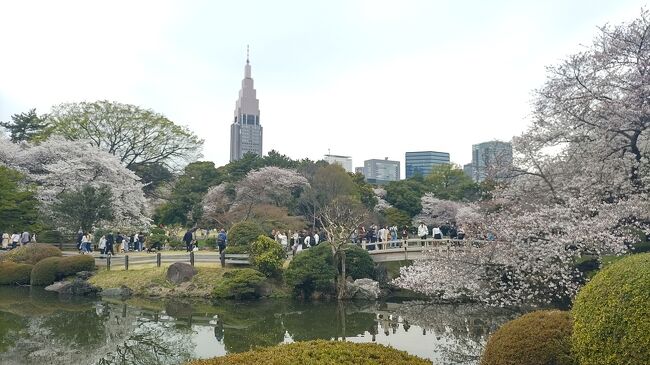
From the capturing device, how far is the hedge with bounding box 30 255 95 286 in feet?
68.2

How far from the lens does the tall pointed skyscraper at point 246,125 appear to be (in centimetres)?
11900

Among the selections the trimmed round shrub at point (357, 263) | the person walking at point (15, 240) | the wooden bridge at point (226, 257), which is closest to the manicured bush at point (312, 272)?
the trimmed round shrub at point (357, 263)

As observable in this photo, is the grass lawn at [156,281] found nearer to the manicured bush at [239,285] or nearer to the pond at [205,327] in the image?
the manicured bush at [239,285]

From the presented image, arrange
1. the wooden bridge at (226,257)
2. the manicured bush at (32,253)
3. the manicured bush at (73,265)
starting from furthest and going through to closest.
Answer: the manicured bush at (32,253) < the manicured bush at (73,265) < the wooden bridge at (226,257)

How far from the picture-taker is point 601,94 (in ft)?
45.4

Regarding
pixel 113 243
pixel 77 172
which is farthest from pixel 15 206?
pixel 113 243

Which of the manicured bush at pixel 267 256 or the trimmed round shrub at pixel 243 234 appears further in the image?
the trimmed round shrub at pixel 243 234

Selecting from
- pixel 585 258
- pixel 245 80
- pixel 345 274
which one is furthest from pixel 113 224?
pixel 245 80

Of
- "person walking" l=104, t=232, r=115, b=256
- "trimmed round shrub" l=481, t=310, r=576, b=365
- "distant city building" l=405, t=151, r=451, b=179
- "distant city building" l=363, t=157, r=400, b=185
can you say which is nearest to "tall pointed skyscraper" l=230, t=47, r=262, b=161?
"distant city building" l=363, t=157, r=400, b=185

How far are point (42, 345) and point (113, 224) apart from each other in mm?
18198

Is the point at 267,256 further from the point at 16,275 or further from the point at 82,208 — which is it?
the point at 16,275

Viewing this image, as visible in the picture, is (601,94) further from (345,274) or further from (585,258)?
(345,274)

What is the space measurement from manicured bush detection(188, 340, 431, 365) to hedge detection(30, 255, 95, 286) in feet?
60.6

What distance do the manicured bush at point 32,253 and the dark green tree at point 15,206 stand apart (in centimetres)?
375
